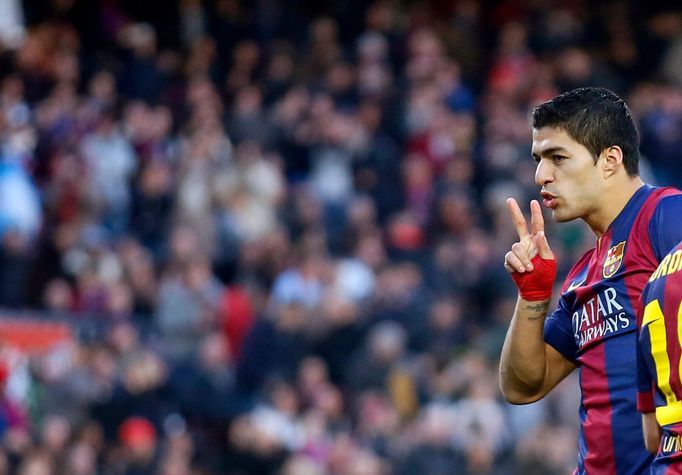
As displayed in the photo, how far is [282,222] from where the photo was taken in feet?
45.6

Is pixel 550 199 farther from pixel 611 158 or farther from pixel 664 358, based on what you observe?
pixel 664 358

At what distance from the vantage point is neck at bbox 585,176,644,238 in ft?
14.4

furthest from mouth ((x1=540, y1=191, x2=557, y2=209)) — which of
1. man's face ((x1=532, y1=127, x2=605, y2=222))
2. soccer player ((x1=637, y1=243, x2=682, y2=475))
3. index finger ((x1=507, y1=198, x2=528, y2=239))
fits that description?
soccer player ((x1=637, y1=243, x2=682, y2=475))

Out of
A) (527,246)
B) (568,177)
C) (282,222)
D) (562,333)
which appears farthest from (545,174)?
(282,222)

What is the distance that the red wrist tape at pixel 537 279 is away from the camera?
453 cm

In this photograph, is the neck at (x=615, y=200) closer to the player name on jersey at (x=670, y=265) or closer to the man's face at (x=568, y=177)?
the man's face at (x=568, y=177)

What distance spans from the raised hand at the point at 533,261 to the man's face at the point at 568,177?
111mm

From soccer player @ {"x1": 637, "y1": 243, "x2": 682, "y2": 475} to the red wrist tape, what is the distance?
882 mm

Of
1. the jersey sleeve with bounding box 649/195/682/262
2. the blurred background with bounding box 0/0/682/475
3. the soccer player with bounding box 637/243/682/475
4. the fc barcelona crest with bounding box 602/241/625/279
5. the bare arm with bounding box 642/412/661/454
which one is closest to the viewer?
the soccer player with bounding box 637/243/682/475

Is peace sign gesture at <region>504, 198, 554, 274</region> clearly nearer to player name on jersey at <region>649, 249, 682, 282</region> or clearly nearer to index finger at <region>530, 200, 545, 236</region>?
index finger at <region>530, 200, 545, 236</region>

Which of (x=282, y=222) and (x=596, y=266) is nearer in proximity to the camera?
(x=596, y=266)

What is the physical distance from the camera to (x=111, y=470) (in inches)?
443

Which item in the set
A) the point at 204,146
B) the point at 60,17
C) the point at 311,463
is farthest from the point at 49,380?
the point at 60,17

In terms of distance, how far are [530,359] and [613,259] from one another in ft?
1.54
